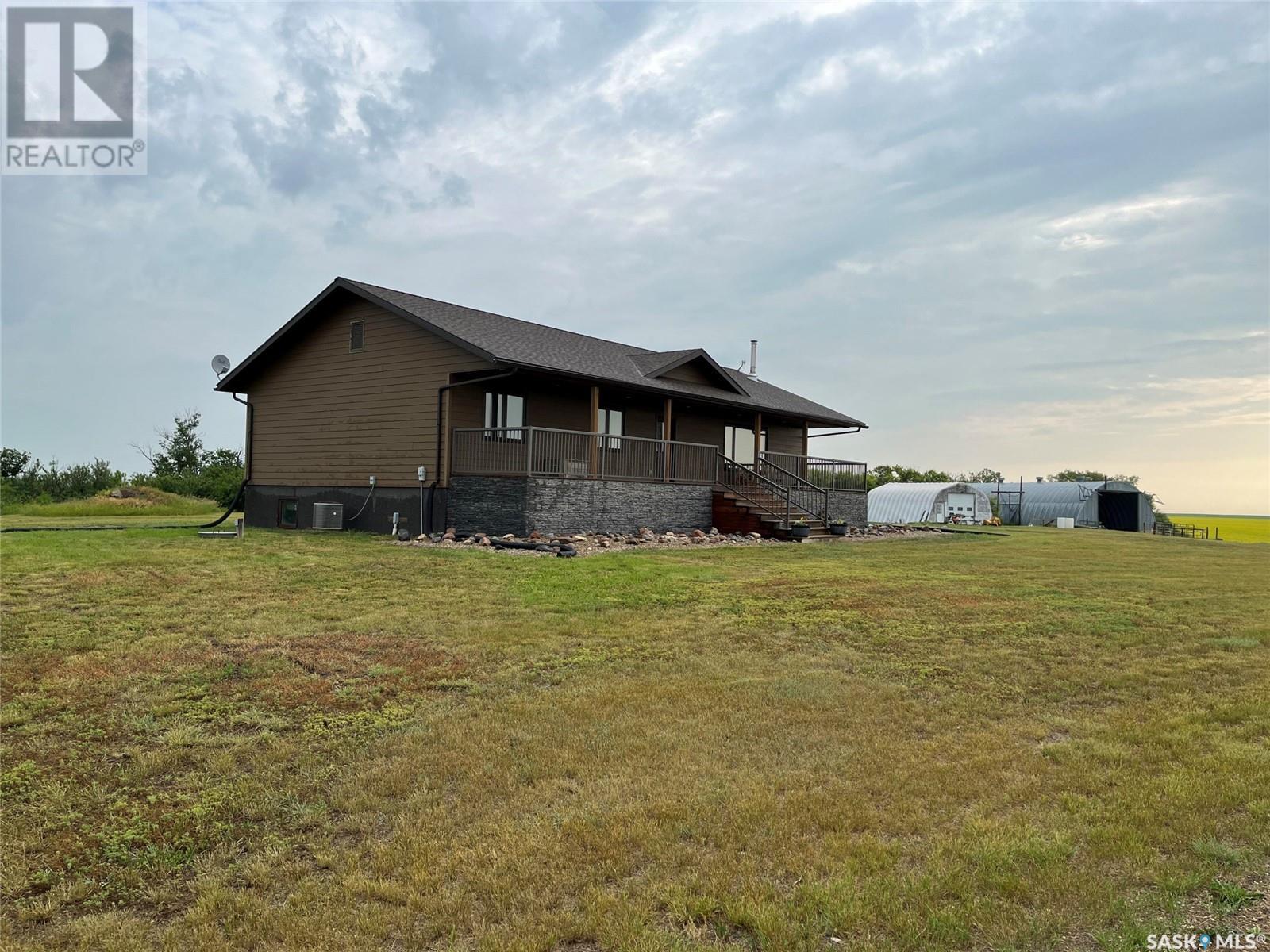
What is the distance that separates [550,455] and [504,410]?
8.23 ft

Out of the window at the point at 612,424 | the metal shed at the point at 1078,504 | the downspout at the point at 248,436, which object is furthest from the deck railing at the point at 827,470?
the metal shed at the point at 1078,504

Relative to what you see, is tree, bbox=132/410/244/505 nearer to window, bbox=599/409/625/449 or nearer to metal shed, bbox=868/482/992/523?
window, bbox=599/409/625/449

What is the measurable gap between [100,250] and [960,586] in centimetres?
2284

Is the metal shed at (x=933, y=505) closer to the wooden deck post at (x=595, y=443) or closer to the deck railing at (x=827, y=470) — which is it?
the deck railing at (x=827, y=470)

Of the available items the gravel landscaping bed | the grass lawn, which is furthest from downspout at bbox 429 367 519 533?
the grass lawn

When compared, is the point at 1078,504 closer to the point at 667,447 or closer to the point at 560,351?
the point at 667,447

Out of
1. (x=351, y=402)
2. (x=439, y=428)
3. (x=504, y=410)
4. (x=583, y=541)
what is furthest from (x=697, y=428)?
(x=351, y=402)

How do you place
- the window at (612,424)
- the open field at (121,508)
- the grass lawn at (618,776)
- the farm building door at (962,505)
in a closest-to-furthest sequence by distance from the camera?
1. the grass lawn at (618,776)
2. the window at (612,424)
3. the open field at (121,508)
4. the farm building door at (962,505)

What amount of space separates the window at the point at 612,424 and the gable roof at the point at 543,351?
4.54ft

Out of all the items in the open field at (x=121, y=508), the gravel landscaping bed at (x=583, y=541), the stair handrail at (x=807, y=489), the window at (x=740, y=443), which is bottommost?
the gravel landscaping bed at (x=583, y=541)

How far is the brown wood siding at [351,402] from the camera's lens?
18641mm

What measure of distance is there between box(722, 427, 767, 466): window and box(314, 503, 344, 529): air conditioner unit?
475 inches

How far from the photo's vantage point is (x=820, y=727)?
5059 mm

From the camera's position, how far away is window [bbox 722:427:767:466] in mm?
26719
